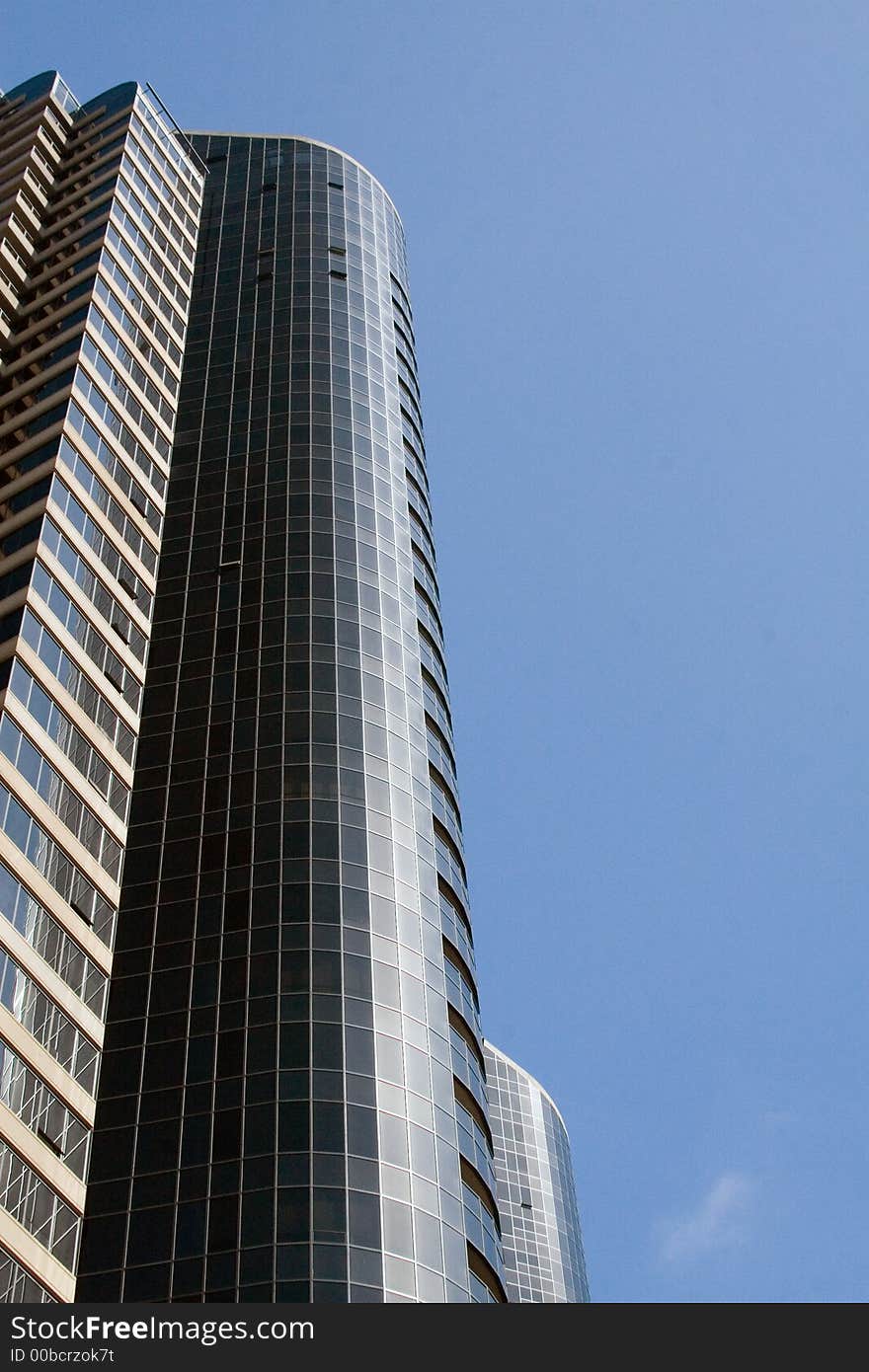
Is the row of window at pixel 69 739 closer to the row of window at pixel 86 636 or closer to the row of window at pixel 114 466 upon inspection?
the row of window at pixel 86 636

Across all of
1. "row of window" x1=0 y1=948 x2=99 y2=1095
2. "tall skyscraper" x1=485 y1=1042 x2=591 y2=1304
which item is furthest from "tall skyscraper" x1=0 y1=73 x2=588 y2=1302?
"tall skyscraper" x1=485 y1=1042 x2=591 y2=1304

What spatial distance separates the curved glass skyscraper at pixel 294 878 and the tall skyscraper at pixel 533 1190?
177 feet

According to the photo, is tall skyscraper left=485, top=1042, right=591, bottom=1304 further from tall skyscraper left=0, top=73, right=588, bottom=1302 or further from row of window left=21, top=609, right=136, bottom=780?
row of window left=21, top=609, right=136, bottom=780

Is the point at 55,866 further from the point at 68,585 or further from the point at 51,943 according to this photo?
the point at 68,585

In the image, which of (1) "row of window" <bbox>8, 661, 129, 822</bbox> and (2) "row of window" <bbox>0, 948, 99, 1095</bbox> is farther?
(1) "row of window" <bbox>8, 661, 129, 822</bbox>

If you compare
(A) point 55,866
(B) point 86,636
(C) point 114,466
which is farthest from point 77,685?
(C) point 114,466

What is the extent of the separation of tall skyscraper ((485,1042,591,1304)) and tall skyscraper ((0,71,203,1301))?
6867 cm

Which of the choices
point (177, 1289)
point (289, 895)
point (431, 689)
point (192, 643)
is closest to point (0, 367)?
point (192, 643)

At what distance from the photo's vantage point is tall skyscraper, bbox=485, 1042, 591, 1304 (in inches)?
4626

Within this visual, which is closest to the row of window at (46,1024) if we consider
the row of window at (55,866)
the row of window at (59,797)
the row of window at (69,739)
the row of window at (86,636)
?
the row of window at (55,866)

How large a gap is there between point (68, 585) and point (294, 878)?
50.2ft

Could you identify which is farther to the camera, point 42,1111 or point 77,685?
point 77,685

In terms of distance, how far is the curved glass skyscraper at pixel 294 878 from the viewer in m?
54.7

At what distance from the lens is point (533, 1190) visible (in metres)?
125
